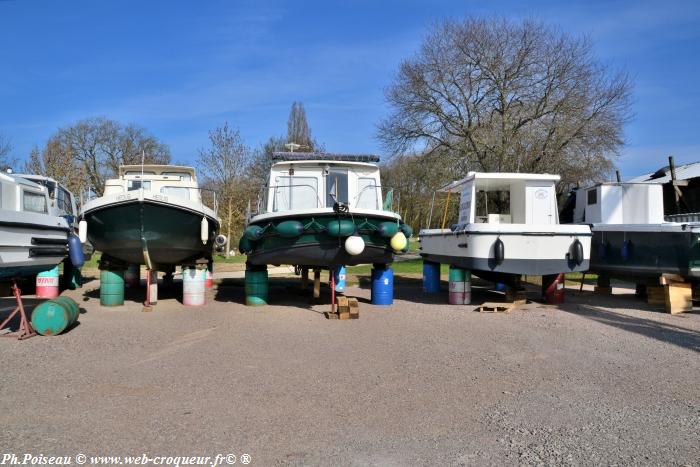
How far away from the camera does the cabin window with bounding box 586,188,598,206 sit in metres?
14.2

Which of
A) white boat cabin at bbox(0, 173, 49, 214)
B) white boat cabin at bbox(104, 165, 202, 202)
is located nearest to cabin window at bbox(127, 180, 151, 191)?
white boat cabin at bbox(104, 165, 202, 202)

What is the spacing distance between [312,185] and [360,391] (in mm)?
6780

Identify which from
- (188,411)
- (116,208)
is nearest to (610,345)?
(188,411)

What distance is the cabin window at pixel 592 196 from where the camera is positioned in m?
14.2

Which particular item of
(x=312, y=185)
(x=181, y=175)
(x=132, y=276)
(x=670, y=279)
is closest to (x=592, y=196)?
(x=670, y=279)

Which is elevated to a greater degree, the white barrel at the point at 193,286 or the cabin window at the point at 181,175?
the cabin window at the point at 181,175

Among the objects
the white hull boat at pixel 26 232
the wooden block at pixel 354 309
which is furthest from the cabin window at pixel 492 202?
the white hull boat at pixel 26 232

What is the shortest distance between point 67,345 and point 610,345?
7393 millimetres

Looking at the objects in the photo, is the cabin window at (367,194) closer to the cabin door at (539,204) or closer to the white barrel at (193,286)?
the cabin door at (539,204)

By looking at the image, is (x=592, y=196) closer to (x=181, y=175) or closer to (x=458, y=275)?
(x=458, y=275)

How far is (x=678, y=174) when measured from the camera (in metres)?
23.1

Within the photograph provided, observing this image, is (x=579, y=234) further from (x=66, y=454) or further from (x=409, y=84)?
(x=409, y=84)

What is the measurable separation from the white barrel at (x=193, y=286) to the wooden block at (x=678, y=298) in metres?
9.39

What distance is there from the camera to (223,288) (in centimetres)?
1577
